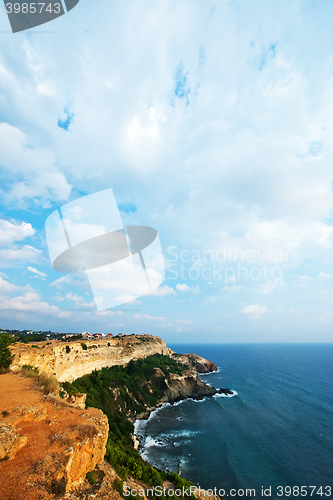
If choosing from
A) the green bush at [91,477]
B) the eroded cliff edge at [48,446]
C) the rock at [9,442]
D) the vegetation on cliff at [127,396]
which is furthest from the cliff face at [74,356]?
the green bush at [91,477]

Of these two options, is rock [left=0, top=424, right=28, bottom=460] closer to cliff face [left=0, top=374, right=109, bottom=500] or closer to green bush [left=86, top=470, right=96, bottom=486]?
cliff face [left=0, top=374, right=109, bottom=500]

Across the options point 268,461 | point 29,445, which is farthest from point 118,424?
point 29,445

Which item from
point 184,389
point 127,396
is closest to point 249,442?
point 127,396

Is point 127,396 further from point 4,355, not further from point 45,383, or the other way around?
point 45,383

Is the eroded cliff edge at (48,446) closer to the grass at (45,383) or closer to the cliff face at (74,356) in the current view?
the grass at (45,383)

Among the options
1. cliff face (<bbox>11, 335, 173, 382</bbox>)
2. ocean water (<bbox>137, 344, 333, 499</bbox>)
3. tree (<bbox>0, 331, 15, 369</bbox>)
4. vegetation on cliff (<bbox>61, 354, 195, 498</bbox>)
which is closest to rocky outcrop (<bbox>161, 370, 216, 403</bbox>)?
vegetation on cliff (<bbox>61, 354, 195, 498</bbox>)

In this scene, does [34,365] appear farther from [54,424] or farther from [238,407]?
[238,407]
